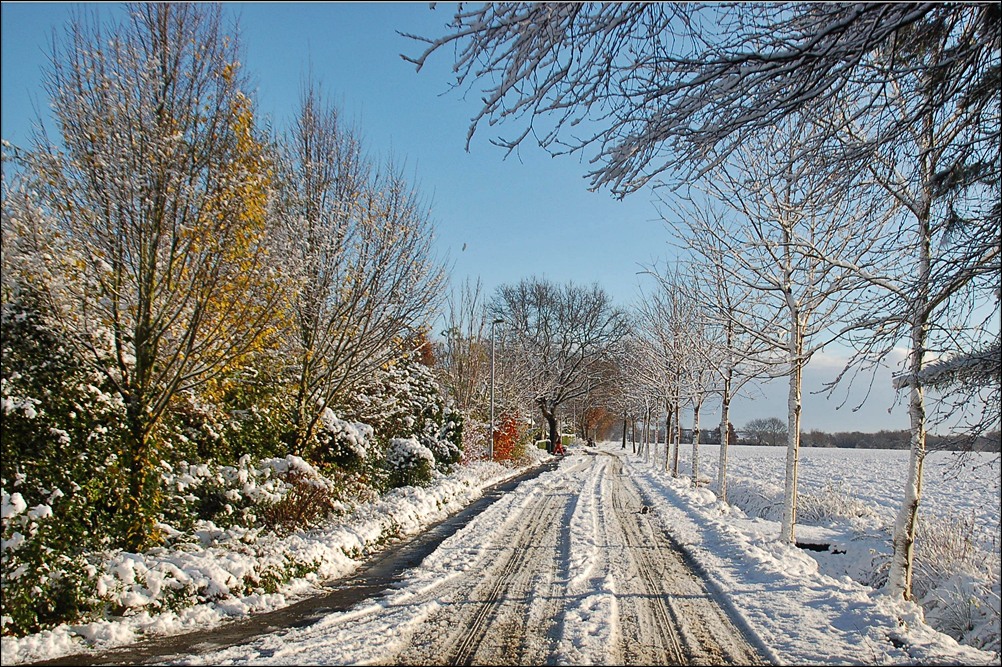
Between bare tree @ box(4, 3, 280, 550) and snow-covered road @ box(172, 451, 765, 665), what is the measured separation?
3.26 metres

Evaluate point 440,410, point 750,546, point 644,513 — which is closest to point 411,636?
point 750,546

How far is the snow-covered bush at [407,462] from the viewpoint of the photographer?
15562mm

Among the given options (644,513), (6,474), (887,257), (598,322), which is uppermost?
(598,322)

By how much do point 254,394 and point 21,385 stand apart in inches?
169

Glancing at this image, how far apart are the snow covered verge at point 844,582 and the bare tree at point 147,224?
23.5 feet

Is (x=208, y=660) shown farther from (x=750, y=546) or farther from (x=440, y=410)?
(x=440, y=410)

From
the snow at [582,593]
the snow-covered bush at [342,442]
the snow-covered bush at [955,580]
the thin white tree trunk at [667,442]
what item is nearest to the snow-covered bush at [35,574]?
the snow at [582,593]

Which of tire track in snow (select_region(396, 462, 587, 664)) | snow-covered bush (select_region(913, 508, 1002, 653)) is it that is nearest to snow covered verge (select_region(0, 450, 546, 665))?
tire track in snow (select_region(396, 462, 587, 664))

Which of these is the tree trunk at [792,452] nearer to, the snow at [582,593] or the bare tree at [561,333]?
the snow at [582,593]

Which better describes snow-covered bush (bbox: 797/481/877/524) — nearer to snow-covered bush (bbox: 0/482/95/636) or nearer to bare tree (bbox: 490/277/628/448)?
snow-covered bush (bbox: 0/482/95/636)

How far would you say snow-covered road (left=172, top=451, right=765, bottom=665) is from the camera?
4.79 meters

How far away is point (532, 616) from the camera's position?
5.79 meters

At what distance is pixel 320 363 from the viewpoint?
12.0 metres

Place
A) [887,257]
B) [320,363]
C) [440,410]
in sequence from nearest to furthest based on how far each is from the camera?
[887,257] < [320,363] < [440,410]
